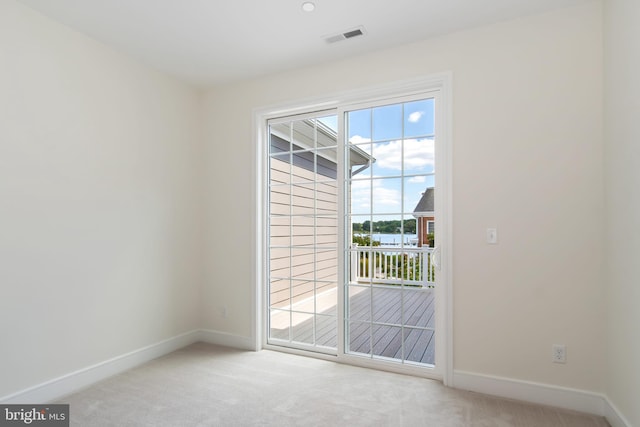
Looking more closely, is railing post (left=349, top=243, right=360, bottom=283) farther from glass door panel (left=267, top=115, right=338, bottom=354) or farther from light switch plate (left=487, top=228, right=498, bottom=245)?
light switch plate (left=487, top=228, right=498, bottom=245)

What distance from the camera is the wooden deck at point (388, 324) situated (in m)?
2.89

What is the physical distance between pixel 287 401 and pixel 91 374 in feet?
5.16

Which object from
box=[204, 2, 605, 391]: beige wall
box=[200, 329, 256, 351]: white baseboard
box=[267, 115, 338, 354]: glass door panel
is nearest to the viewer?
box=[204, 2, 605, 391]: beige wall

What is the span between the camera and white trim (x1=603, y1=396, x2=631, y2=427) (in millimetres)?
1950

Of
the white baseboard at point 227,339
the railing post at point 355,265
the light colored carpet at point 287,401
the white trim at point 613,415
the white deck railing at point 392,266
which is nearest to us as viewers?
the white trim at point 613,415

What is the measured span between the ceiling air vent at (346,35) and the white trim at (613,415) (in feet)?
9.75

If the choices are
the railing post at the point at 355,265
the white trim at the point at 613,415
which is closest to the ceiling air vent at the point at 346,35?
the railing post at the point at 355,265

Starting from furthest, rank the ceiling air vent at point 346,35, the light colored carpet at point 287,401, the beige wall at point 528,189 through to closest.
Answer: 1. the ceiling air vent at point 346,35
2. the beige wall at point 528,189
3. the light colored carpet at point 287,401

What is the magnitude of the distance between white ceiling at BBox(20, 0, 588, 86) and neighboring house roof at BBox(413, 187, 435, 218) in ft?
4.02

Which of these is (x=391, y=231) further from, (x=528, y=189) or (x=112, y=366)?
(x=112, y=366)

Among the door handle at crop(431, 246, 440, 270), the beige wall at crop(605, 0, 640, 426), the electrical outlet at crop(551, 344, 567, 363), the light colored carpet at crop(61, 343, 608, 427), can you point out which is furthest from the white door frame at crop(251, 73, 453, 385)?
the beige wall at crop(605, 0, 640, 426)

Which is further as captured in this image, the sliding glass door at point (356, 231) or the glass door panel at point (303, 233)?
the glass door panel at point (303, 233)

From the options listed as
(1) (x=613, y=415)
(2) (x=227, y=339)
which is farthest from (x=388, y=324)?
(2) (x=227, y=339)

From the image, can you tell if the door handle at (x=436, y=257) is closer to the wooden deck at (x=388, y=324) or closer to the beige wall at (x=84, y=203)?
the wooden deck at (x=388, y=324)
